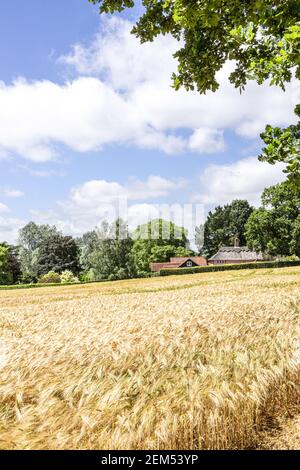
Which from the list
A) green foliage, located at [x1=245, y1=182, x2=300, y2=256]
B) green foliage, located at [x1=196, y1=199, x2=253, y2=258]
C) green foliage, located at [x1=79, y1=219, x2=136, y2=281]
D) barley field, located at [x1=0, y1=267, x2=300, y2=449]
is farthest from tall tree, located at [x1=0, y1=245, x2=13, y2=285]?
barley field, located at [x1=0, y1=267, x2=300, y2=449]

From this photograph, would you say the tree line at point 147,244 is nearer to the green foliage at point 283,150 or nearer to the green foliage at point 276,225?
the green foliage at point 276,225

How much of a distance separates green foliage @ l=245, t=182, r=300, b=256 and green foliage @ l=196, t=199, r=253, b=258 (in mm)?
50398

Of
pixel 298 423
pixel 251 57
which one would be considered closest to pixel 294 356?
pixel 298 423

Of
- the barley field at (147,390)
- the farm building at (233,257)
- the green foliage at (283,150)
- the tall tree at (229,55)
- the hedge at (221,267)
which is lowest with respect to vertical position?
the hedge at (221,267)

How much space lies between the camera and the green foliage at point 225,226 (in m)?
127

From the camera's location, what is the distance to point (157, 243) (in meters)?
100

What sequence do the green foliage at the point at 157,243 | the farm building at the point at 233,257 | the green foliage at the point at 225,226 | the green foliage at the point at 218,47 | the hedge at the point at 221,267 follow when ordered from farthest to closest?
the green foliage at the point at 225,226, the farm building at the point at 233,257, the green foliage at the point at 157,243, the hedge at the point at 221,267, the green foliage at the point at 218,47

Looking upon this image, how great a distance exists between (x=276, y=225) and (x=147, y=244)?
36.5 metres

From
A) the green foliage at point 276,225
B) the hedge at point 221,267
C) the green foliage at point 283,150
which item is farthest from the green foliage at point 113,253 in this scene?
the green foliage at point 283,150

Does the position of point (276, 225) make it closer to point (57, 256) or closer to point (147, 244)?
point (147, 244)

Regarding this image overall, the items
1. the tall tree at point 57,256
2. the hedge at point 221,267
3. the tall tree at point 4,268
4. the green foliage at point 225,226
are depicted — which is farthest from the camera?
the green foliage at point 225,226

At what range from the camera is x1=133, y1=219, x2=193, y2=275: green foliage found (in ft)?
308

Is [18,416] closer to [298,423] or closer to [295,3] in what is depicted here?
[298,423]

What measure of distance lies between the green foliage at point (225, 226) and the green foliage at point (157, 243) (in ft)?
50.7
